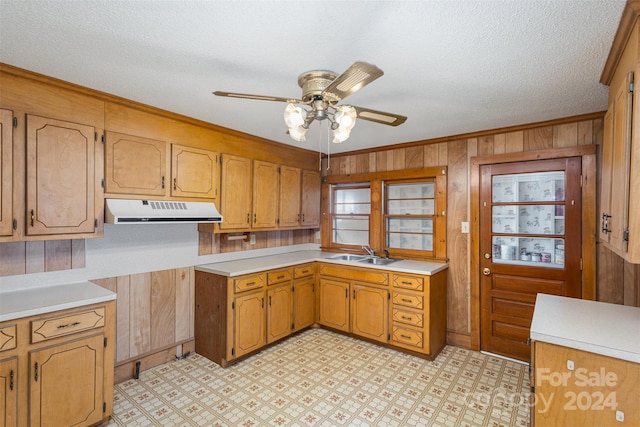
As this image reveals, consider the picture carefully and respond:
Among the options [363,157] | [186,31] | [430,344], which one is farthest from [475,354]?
[186,31]

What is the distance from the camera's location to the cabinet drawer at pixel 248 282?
2.98m

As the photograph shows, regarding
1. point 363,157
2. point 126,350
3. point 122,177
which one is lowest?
point 126,350

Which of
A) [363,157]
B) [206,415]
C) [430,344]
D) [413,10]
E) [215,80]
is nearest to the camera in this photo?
[413,10]

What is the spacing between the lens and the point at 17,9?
1.35 metres

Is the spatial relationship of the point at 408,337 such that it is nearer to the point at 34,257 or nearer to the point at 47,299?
the point at 47,299

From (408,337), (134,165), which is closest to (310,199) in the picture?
(408,337)

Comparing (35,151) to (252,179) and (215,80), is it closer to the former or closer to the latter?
(215,80)

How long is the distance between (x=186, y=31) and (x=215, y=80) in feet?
1.77

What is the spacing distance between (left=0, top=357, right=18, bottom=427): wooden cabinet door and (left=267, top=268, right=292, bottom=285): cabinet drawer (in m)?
1.97

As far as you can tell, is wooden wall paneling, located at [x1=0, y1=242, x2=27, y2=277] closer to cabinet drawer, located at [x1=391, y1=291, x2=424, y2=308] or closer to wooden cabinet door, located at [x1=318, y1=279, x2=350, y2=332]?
wooden cabinet door, located at [x1=318, y1=279, x2=350, y2=332]

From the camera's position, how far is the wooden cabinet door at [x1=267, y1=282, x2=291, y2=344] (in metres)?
3.33

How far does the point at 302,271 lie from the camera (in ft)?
12.3

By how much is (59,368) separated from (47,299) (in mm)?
441

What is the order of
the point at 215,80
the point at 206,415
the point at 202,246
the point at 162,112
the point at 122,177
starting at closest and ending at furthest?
the point at 215,80 < the point at 206,415 < the point at 122,177 < the point at 162,112 < the point at 202,246
